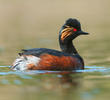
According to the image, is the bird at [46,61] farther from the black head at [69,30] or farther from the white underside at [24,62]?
the black head at [69,30]

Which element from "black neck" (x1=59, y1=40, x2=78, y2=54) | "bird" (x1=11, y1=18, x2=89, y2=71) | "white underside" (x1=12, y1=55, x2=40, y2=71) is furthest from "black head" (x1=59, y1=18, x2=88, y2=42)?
"white underside" (x1=12, y1=55, x2=40, y2=71)

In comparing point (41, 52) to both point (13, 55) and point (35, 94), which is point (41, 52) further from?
point (13, 55)

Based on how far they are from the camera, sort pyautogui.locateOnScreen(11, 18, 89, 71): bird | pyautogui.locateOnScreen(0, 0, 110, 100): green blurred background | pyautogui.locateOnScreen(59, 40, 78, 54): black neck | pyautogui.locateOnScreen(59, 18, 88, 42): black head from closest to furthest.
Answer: pyautogui.locateOnScreen(0, 0, 110, 100): green blurred background → pyautogui.locateOnScreen(11, 18, 89, 71): bird → pyautogui.locateOnScreen(59, 18, 88, 42): black head → pyautogui.locateOnScreen(59, 40, 78, 54): black neck

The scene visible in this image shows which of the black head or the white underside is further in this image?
the black head

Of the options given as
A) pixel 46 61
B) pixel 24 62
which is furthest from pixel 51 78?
pixel 24 62

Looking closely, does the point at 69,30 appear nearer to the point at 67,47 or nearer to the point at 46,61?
the point at 67,47

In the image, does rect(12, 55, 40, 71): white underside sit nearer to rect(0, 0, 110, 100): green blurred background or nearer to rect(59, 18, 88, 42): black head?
rect(0, 0, 110, 100): green blurred background

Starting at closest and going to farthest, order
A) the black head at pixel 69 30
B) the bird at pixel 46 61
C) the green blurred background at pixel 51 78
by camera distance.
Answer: the green blurred background at pixel 51 78 < the bird at pixel 46 61 < the black head at pixel 69 30

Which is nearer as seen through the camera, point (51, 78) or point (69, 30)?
point (51, 78)

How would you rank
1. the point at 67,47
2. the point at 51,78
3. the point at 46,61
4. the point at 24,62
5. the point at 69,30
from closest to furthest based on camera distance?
the point at 51,78 < the point at 46,61 < the point at 24,62 < the point at 69,30 < the point at 67,47

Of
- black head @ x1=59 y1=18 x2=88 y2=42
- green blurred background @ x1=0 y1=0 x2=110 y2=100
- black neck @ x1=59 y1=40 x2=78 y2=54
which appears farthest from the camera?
black neck @ x1=59 y1=40 x2=78 y2=54

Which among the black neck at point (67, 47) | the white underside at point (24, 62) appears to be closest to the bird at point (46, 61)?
the white underside at point (24, 62)

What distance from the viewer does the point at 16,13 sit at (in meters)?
45.0

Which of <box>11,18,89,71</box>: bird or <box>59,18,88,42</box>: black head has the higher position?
<box>59,18,88,42</box>: black head
